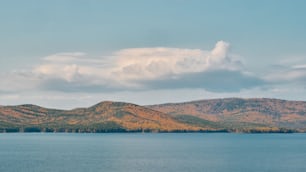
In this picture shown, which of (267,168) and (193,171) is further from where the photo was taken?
(267,168)

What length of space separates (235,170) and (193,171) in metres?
18.0

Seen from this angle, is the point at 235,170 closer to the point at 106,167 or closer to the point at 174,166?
the point at 174,166

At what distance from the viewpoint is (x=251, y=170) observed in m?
191

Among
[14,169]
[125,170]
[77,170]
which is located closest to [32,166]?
[14,169]

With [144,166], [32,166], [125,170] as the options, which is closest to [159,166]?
[144,166]

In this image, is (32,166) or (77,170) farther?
(32,166)

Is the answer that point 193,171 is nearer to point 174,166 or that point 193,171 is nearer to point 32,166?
point 174,166

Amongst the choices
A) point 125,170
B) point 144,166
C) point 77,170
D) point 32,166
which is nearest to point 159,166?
point 144,166

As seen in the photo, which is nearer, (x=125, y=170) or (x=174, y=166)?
(x=125, y=170)

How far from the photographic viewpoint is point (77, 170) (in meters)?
183

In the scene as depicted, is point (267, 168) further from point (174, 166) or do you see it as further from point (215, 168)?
point (174, 166)

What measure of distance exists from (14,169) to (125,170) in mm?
41969

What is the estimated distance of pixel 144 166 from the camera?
198m

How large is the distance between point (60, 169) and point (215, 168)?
2372 inches
